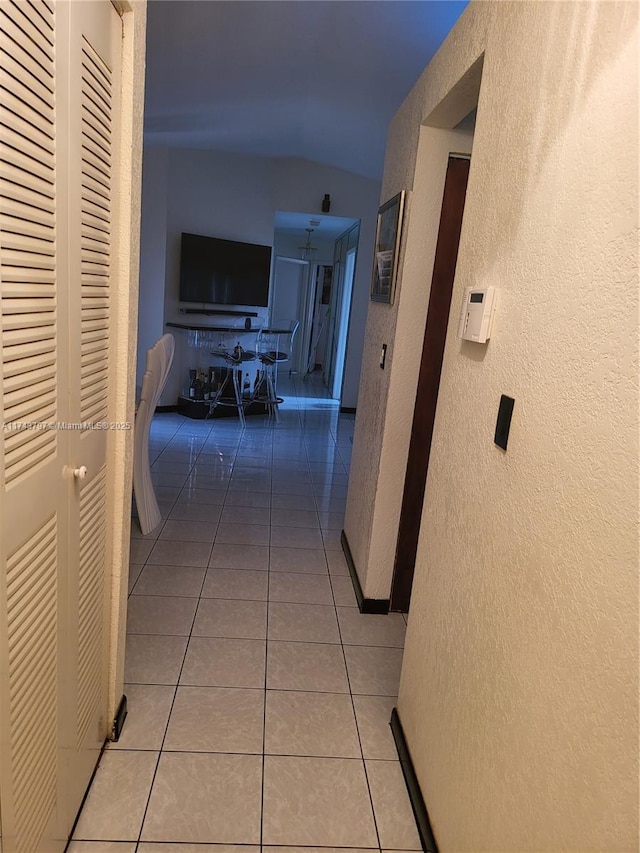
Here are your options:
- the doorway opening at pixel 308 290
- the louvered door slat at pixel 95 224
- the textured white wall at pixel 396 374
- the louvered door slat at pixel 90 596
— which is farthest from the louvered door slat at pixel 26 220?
the doorway opening at pixel 308 290

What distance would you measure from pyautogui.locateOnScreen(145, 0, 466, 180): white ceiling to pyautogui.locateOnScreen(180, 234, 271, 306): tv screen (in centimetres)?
102

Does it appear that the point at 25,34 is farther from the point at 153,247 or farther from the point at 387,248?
the point at 153,247

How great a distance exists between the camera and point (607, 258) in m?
0.81

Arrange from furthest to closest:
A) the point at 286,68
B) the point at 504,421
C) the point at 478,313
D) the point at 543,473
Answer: the point at 286,68 → the point at 478,313 → the point at 504,421 → the point at 543,473

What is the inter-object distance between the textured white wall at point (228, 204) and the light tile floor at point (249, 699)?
10.4 feet

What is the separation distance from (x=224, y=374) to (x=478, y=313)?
5322 mm

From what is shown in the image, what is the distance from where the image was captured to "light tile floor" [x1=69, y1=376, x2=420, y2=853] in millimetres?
1422

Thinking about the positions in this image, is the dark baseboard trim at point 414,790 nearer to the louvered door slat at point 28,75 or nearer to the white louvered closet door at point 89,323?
the white louvered closet door at point 89,323

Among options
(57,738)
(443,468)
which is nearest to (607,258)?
(443,468)

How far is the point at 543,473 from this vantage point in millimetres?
956

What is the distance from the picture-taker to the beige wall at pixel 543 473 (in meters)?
0.75

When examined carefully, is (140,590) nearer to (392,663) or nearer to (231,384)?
(392,663)

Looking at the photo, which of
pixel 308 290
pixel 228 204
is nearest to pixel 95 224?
pixel 228 204

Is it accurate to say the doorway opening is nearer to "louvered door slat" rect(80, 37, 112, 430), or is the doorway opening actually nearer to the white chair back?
the white chair back
